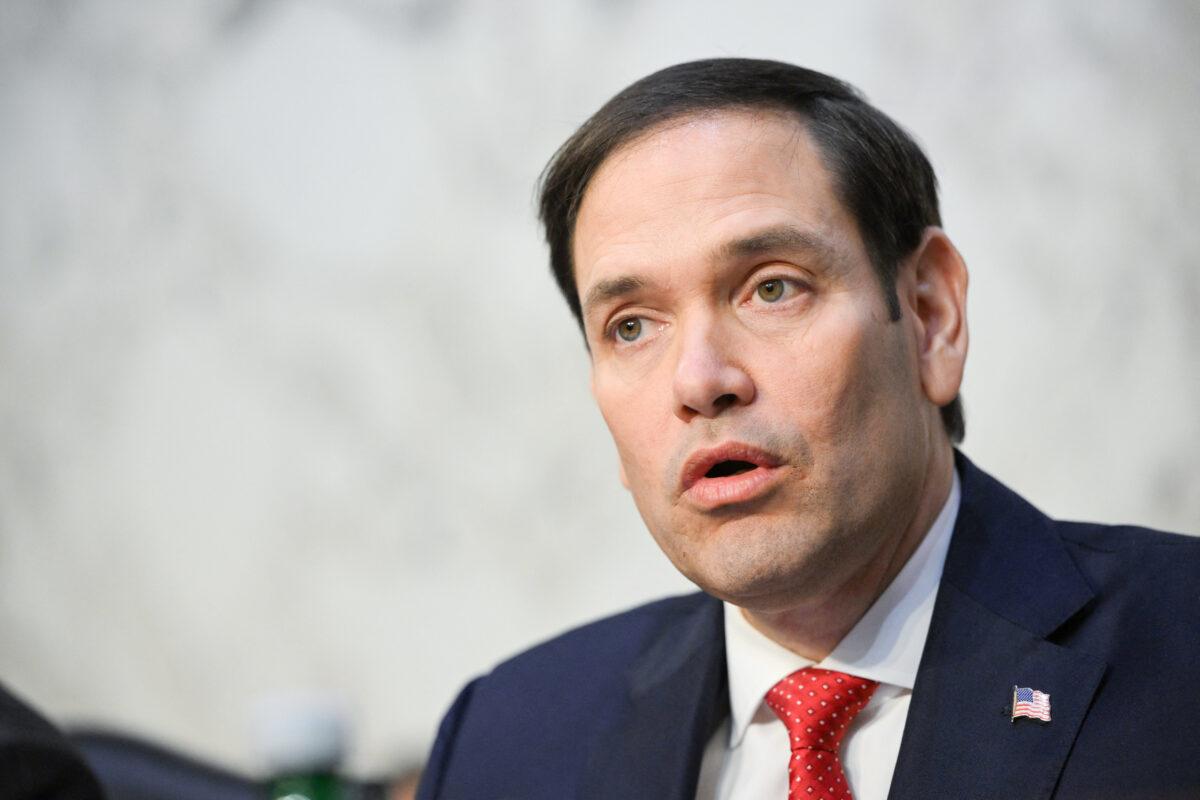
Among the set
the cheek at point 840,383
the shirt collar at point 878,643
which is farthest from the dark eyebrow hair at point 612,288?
the shirt collar at point 878,643

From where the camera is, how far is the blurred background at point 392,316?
8.28ft

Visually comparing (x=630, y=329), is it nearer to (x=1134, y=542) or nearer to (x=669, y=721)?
(x=669, y=721)

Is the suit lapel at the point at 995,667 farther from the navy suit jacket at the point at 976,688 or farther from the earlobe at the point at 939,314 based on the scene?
the earlobe at the point at 939,314

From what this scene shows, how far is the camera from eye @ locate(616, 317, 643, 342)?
1852 millimetres

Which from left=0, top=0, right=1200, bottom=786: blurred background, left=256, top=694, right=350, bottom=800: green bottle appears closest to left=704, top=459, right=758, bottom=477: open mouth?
left=256, top=694, right=350, bottom=800: green bottle

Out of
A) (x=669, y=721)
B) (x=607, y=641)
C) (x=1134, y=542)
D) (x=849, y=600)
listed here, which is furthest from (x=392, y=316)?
(x=1134, y=542)

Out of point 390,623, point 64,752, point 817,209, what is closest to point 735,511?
point 817,209

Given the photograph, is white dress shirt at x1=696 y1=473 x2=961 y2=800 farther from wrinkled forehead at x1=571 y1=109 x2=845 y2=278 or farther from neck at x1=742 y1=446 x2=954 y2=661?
wrinkled forehead at x1=571 y1=109 x2=845 y2=278

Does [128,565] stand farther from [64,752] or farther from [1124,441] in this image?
[1124,441]

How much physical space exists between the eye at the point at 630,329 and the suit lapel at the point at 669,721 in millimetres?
476

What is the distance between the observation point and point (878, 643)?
1.81m

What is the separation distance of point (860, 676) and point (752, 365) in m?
0.45

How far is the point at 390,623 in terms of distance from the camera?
3.16 metres

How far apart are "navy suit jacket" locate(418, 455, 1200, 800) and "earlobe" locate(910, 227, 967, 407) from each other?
17cm
